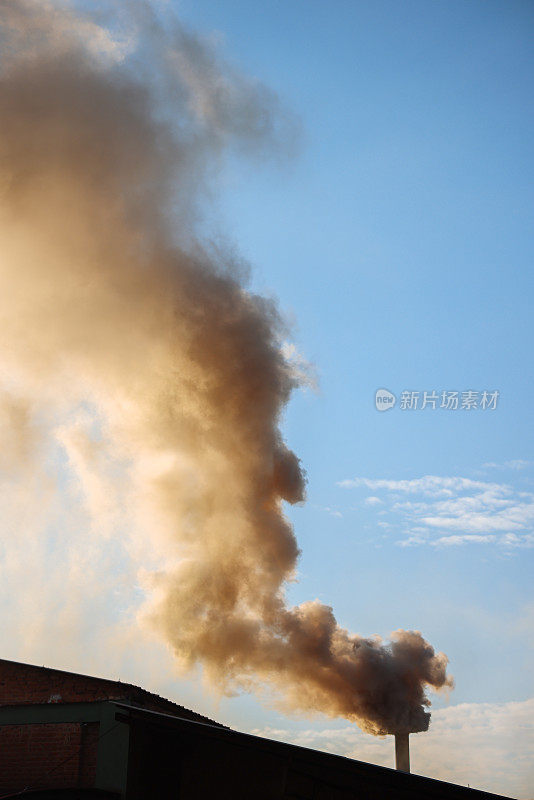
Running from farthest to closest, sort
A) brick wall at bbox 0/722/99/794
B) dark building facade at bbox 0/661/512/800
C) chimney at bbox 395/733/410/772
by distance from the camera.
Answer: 1. chimney at bbox 395/733/410/772
2. brick wall at bbox 0/722/99/794
3. dark building facade at bbox 0/661/512/800

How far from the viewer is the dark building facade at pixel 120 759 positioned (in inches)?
488

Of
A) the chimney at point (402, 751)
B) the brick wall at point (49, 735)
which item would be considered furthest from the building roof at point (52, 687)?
the chimney at point (402, 751)

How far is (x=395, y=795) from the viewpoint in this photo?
442 inches

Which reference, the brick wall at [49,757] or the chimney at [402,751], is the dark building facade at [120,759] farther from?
the chimney at [402,751]

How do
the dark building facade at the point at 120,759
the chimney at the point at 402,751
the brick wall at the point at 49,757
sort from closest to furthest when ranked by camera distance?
the dark building facade at the point at 120,759
the brick wall at the point at 49,757
the chimney at the point at 402,751

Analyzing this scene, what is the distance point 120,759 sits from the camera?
42.5 ft

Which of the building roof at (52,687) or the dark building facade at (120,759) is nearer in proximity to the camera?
the dark building facade at (120,759)

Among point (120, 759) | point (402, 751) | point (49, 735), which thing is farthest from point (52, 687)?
point (402, 751)

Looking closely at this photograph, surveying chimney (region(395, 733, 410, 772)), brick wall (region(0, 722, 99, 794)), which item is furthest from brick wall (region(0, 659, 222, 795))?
chimney (region(395, 733, 410, 772))

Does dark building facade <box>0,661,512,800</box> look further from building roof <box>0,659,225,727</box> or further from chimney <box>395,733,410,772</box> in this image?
chimney <box>395,733,410,772</box>

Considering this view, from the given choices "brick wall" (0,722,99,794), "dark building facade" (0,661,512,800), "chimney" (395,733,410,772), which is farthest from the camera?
"chimney" (395,733,410,772)

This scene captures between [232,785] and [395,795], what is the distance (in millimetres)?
3928

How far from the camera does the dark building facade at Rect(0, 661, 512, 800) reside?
1241 centimetres

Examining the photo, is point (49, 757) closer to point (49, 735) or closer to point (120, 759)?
point (49, 735)
